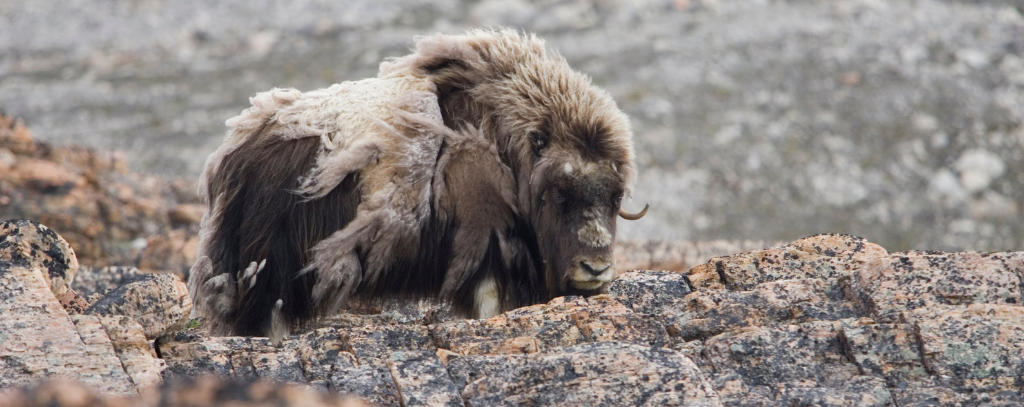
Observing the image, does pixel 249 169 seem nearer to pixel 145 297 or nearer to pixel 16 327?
pixel 145 297

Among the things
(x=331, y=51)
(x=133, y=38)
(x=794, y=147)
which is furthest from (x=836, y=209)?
(x=133, y=38)

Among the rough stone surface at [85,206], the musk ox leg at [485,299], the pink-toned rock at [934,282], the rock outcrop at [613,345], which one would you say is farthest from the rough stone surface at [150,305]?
the rough stone surface at [85,206]

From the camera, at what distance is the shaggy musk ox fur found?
3.77m

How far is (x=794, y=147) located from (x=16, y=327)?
1054 cm

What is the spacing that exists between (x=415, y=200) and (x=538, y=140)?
0.58m

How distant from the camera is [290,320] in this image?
12.7 feet

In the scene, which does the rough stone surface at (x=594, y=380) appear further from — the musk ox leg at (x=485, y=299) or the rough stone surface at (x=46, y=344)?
the musk ox leg at (x=485, y=299)

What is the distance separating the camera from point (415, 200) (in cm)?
376

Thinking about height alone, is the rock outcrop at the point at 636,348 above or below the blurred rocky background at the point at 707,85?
below

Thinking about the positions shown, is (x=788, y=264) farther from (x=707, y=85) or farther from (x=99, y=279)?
(x=707, y=85)

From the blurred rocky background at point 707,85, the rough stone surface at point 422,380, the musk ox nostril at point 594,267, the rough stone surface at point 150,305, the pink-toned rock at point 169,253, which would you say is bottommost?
the rough stone surface at point 422,380

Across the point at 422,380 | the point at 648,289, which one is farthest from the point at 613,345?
the point at 648,289

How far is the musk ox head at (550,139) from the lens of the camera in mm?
3854

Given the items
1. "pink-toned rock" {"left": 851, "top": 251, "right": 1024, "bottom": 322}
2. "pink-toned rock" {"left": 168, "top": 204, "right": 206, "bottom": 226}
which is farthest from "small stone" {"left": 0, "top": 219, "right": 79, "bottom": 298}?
"pink-toned rock" {"left": 168, "top": 204, "right": 206, "bottom": 226}
